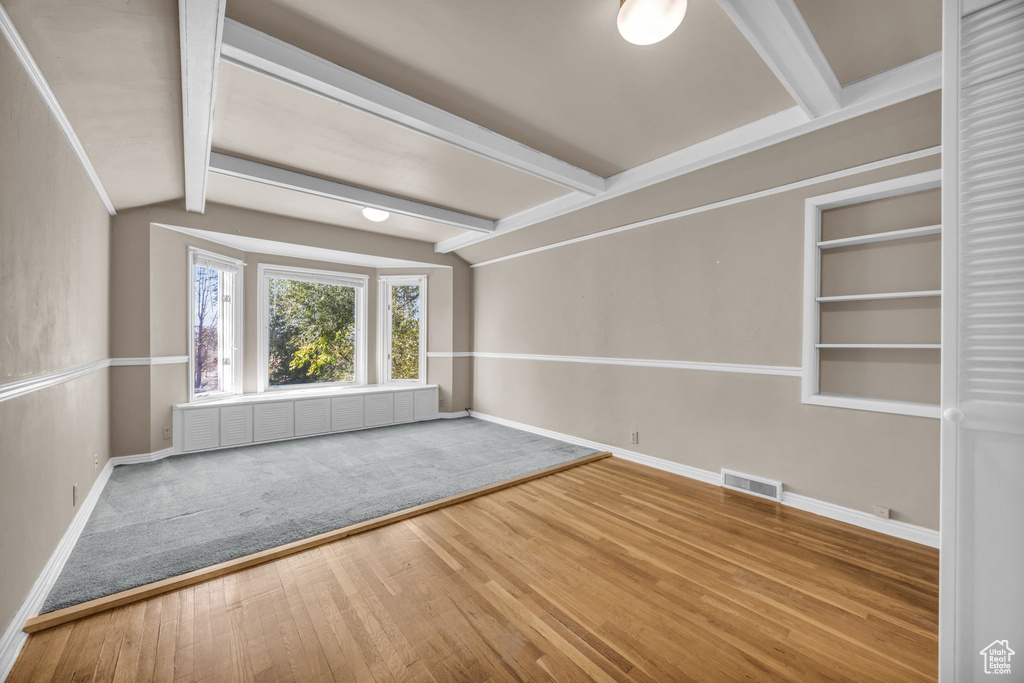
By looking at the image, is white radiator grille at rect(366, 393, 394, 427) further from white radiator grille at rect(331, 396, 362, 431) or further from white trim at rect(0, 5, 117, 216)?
white trim at rect(0, 5, 117, 216)

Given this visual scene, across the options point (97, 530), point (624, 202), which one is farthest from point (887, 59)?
point (97, 530)

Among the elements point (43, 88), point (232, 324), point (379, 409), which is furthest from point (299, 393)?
point (43, 88)

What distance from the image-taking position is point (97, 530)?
8.46 ft

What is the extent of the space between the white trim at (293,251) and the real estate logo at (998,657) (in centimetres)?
570

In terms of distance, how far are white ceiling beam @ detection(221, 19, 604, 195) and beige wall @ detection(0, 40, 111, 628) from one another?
830 millimetres

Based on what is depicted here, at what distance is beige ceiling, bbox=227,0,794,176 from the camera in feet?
6.04

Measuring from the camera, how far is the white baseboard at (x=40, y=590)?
154 centimetres

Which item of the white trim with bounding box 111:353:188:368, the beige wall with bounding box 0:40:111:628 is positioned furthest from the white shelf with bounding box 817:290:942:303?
the white trim with bounding box 111:353:188:368

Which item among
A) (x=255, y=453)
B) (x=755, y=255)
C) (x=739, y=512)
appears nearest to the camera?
(x=739, y=512)

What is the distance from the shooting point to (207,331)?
4781 millimetres

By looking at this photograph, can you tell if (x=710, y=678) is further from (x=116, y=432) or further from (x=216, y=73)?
(x=116, y=432)

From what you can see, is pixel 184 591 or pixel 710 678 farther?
pixel 184 591

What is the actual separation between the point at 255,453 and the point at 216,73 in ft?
12.1

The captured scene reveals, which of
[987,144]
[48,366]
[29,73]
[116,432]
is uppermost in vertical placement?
[29,73]
